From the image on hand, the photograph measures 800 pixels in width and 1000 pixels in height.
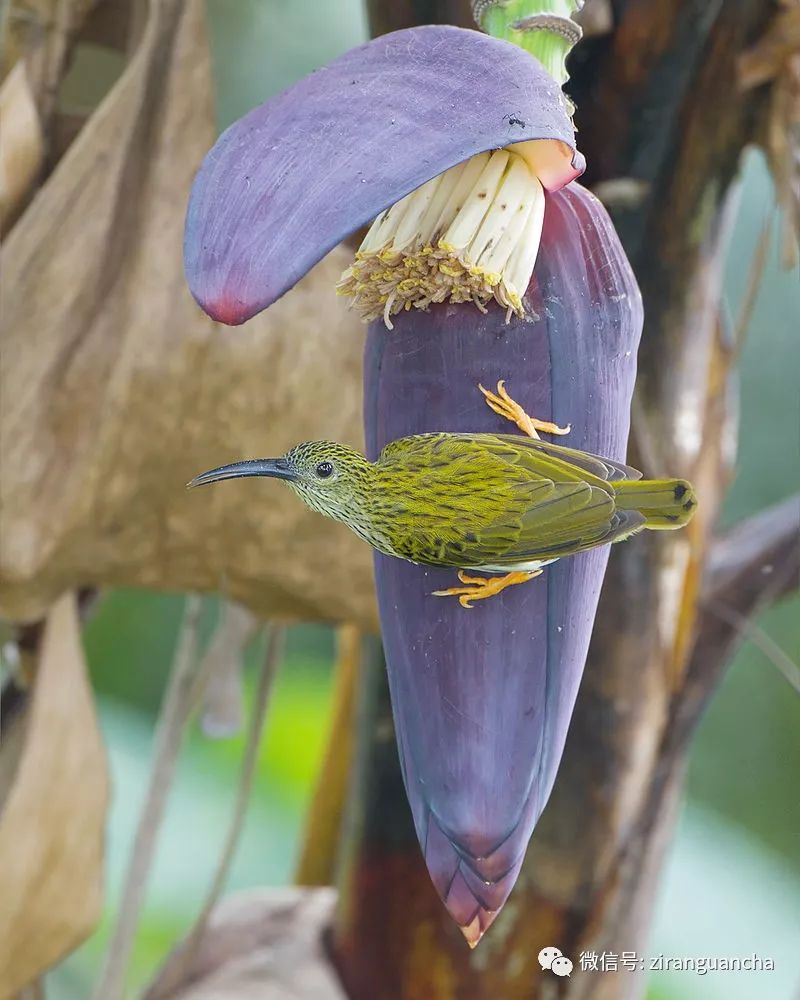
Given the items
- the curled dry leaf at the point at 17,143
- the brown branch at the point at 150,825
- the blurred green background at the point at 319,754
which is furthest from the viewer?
the blurred green background at the point at 319,754

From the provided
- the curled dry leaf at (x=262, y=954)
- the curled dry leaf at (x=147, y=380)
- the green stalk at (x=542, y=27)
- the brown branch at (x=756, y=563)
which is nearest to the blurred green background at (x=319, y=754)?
the brown branch at (x=756, y=563)

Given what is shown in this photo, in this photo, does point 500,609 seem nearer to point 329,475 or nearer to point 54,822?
point 329,475

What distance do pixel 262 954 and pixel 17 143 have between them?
486 mm

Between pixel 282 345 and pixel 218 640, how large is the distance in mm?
267

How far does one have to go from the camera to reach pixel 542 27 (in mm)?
293

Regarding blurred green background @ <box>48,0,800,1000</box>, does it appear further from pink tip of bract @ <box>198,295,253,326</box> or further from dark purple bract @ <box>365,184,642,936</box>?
pink tip of bract @ <box>198,295,253,326</box>

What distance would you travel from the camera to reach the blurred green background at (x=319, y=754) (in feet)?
3.38

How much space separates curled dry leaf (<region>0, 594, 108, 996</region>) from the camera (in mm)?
551

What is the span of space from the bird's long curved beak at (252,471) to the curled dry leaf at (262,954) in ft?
1.50

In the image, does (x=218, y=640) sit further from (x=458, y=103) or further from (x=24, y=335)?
(x=458, y=103)

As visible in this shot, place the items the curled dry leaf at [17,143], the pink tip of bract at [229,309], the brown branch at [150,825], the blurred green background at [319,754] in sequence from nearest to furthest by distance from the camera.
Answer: the pink tip of bract at [229,309] → the curled dry leaf at [17,143] → the brown branch at [150,825] → the blurred green background at [319,754]

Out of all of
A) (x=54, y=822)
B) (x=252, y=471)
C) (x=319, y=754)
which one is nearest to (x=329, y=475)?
(x=252, y=471)

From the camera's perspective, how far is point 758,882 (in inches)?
48.3

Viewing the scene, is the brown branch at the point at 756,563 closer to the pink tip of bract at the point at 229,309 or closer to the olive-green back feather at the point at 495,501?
the olive-green back feather at the point at 495,501
